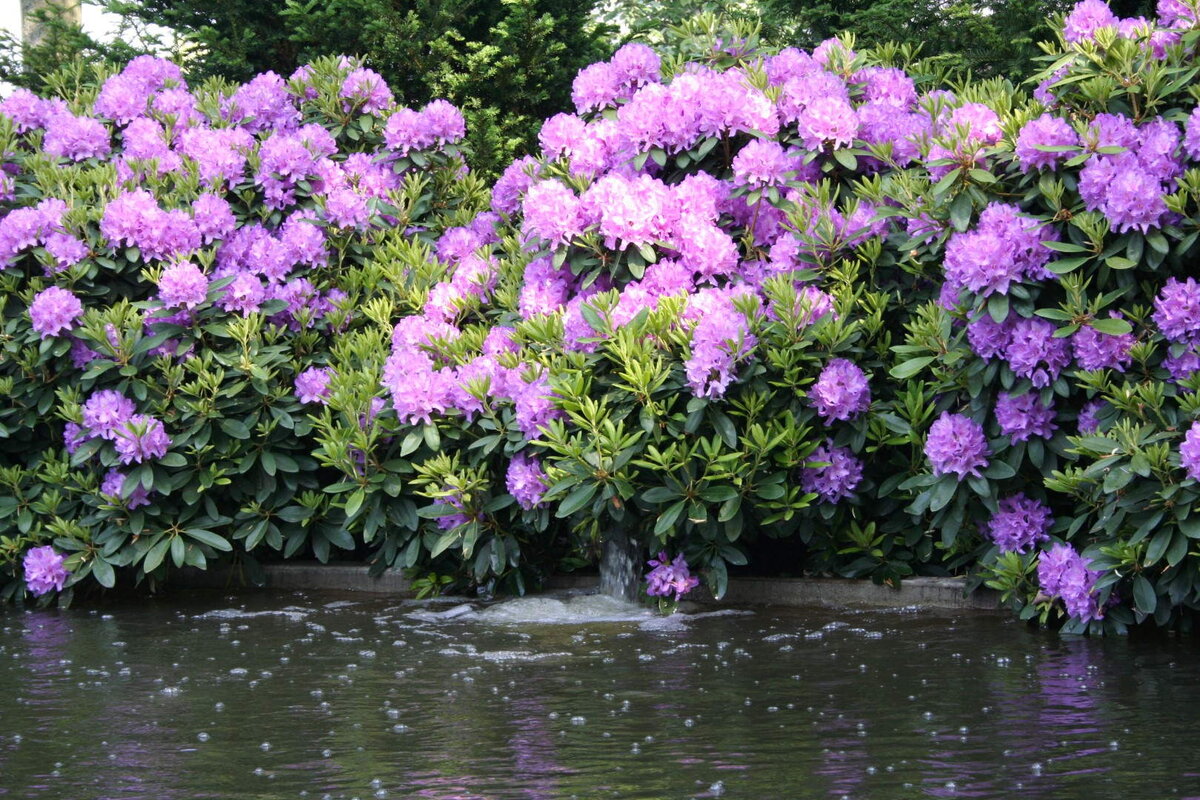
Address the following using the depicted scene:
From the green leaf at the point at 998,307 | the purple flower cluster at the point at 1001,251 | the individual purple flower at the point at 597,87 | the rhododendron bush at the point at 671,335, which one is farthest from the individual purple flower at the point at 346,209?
the green leaf at the point at 998,307

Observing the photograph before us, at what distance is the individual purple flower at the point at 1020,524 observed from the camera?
20.5 ft

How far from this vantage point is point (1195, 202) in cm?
582

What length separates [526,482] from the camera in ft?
21.9

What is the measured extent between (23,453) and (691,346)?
3870mm

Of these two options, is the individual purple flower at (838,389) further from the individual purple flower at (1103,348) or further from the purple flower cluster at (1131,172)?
the purple flower cluster at (1131,172)

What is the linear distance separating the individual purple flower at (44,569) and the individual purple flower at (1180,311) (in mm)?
5196

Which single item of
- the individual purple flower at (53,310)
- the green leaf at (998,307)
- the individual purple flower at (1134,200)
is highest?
the individual purple flower at (1134,200)

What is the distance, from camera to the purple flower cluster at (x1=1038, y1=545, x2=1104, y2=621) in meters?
5.89

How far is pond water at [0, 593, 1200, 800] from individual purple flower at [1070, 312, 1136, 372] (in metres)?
1.10

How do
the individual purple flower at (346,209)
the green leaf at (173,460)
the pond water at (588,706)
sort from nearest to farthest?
the pond water at (588,706)
the green leaf at (173,460)
the individual purple flower at (346,209)

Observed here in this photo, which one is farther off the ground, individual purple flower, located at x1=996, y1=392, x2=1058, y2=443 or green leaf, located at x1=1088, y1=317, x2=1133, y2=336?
green leaf, located at x1=1088, y1=317, x2=1133, y2=336

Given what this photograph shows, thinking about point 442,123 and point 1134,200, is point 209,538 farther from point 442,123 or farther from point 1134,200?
point 1134,200

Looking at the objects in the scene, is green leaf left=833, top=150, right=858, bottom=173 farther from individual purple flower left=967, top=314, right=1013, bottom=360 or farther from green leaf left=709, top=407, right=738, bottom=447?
Answer: green leaf left=709, top=407, right=738, bottom=447

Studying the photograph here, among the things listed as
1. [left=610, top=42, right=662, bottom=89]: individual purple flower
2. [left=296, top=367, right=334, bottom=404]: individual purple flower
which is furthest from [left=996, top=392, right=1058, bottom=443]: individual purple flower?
[left=296, top=367, right=334, bottom=404]: individual purple flower
